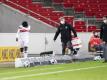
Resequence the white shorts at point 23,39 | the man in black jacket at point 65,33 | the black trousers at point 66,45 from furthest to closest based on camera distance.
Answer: the man in black jacket at point 65,33
the black trousers at point 66,45
the white shorts at point 23,39

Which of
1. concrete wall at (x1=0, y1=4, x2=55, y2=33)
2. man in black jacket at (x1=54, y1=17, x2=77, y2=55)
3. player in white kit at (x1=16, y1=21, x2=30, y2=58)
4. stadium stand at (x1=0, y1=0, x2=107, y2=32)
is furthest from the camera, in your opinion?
stadium stand at (x1=0, y1=0, x2=107, y2=32)

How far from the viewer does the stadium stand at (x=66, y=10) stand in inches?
1268

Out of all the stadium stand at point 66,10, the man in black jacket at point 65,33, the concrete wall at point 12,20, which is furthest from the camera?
the stadium stand at point 66,10

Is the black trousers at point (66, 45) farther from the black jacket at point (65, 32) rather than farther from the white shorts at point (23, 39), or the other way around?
the white shorts at point (23, 39)

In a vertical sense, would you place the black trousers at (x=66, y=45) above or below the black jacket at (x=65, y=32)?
below

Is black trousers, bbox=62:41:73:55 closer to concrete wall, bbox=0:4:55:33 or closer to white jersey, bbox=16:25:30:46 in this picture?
white jersey, bbox=16:25:30:46

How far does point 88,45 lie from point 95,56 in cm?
146

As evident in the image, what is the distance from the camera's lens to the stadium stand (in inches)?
1268

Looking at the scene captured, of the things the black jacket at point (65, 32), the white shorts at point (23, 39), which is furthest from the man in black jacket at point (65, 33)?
the white shorts at point (23, 39)

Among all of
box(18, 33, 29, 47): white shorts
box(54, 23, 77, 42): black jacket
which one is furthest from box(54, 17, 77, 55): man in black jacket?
box(18, 33, 29, 47): white shorts

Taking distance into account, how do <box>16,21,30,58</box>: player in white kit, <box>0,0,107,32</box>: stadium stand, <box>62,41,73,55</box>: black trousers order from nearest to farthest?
<box>16,21,30,58</box>: player in white kit < <box>62,41,73,55</box>: black trousers < <box>0,0,107,32</box>: stadium stand

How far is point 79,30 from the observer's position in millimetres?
31875

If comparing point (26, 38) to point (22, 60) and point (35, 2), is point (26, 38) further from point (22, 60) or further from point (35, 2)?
point (35, 2)

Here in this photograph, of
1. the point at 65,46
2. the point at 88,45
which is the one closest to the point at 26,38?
the point at 65,46
